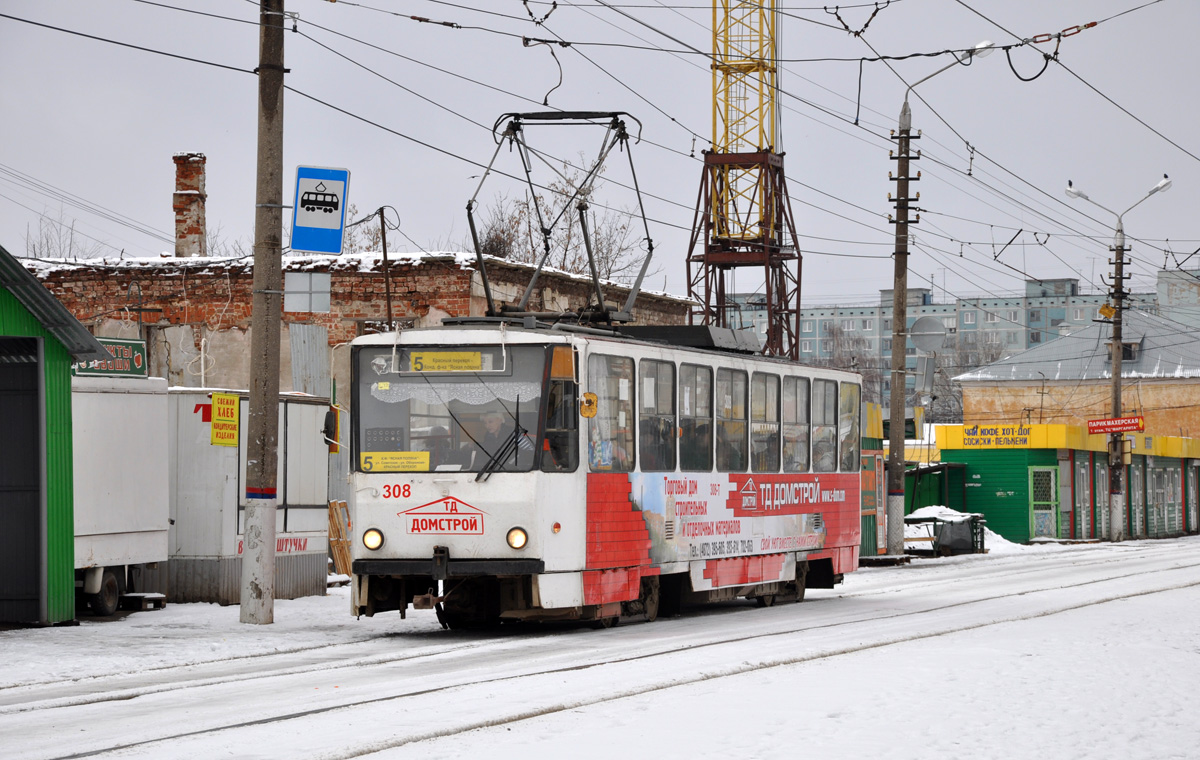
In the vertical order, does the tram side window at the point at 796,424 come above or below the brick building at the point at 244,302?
below

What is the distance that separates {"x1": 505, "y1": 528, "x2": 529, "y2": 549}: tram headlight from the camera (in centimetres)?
1441

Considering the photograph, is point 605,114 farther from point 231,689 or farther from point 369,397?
point 231,689

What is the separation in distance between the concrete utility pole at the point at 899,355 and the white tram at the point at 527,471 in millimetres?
15527

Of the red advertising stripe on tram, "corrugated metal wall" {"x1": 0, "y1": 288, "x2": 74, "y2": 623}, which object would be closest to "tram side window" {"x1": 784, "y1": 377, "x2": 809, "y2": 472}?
the red advertising stripe on tram

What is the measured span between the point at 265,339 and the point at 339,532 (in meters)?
6.70

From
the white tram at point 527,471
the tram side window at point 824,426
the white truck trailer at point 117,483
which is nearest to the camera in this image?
the white tram at point 527,471

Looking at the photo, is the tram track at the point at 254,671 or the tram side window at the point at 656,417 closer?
the tram track at the point at 254,671

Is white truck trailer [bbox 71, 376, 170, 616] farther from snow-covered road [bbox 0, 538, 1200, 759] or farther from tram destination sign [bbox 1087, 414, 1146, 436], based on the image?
tram destination sign [bbox 1087, 414, 1146, 436]

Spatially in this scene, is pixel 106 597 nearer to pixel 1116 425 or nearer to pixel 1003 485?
pixel 1003 485

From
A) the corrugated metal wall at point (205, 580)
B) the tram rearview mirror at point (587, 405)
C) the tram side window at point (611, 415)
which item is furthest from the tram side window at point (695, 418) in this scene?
the corrugated metal wall at point (205, 580)

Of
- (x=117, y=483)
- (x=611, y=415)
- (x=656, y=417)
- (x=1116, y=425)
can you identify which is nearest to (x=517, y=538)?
(x=611, y=415)

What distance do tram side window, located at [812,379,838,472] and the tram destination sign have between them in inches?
1138

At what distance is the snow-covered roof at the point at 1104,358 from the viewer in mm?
71938

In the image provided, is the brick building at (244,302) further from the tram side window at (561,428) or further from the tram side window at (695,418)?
the tram side window at (561,428)
